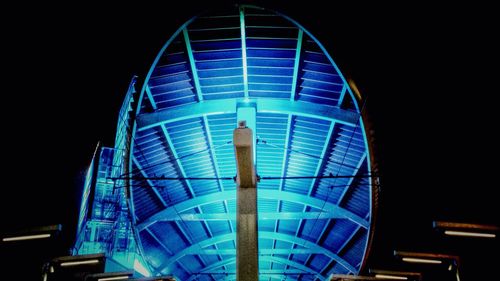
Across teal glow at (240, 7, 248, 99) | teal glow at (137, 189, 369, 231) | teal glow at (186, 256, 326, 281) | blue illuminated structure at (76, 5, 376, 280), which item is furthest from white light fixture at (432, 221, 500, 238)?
teal glow at (186, 256, 326, 281)

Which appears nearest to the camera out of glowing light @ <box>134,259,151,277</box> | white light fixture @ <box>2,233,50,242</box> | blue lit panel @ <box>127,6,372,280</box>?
white light fixture @ <box>2,233,50,242</box>

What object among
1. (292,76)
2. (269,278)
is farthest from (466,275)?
(269,278)

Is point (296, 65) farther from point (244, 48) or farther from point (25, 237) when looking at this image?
point (25, 237)

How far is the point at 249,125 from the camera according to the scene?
44.2 feet

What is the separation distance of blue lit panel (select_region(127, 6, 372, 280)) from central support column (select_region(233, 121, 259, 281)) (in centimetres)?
71

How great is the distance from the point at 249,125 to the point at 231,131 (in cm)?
209

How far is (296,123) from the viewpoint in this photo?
1486cm

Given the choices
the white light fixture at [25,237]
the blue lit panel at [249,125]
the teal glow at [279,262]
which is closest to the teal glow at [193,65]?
the blue lit panel at [249,125]

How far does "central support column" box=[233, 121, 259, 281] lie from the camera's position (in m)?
9.06

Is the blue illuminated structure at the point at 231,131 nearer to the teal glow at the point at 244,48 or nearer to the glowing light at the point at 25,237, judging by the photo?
the teal glow at the point at 244,48

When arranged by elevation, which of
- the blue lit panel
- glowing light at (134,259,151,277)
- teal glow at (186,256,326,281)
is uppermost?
the blue lit panel

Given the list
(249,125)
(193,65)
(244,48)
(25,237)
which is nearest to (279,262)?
(249,125)

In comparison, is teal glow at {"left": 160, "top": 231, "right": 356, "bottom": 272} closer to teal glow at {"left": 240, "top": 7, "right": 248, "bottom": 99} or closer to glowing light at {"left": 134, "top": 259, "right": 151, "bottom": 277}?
glowing light at {"left": 134, "top": 259, "right": 151, "bottom": 277}

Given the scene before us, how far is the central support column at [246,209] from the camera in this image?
29.7 ft
